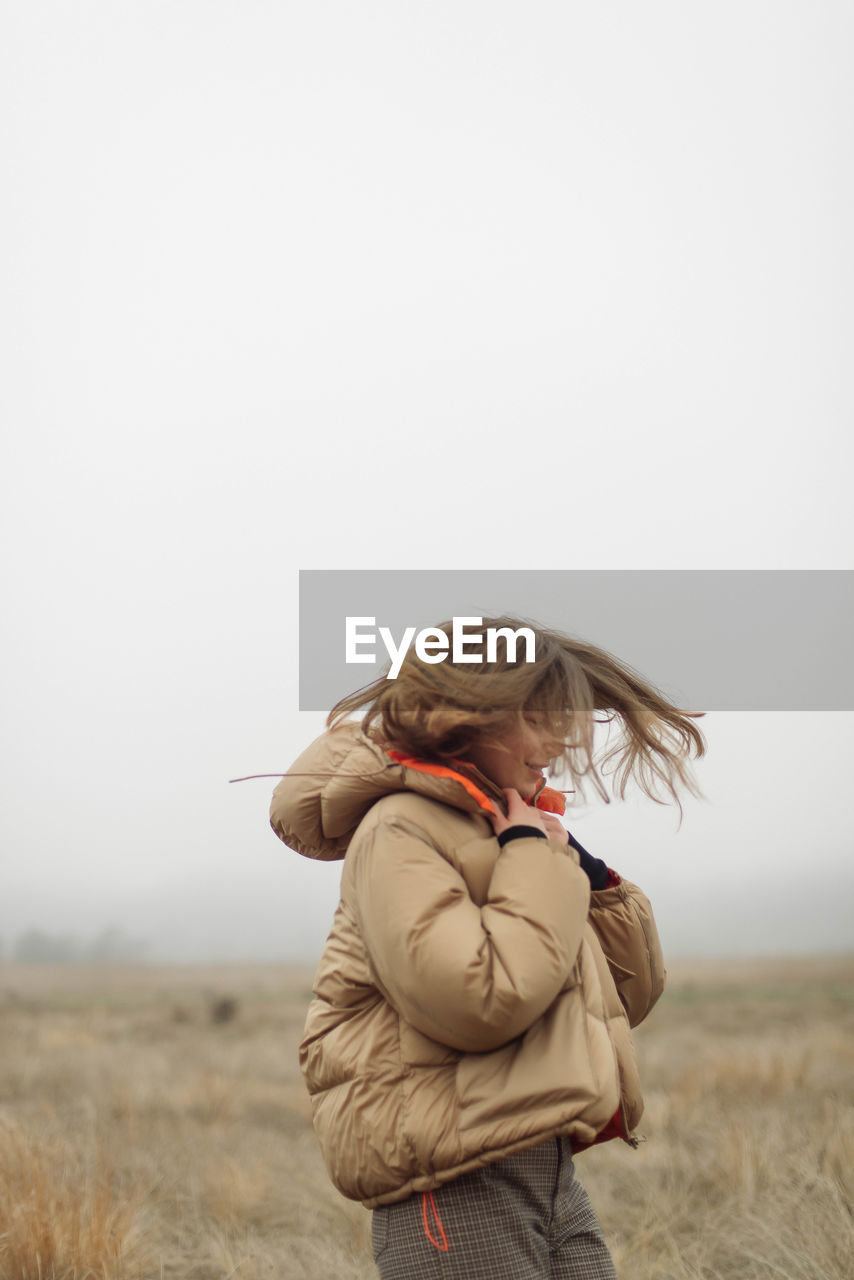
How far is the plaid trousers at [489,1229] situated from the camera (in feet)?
6.37

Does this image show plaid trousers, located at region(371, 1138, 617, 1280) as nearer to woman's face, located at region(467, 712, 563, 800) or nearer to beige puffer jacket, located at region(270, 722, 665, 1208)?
beige puffer jacket, located at region(270, 722, 665, 1208)

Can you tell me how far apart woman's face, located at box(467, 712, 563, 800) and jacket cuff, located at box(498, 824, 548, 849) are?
0.55 feet

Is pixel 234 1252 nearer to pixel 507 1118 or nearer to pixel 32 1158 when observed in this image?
pixel 32 1158

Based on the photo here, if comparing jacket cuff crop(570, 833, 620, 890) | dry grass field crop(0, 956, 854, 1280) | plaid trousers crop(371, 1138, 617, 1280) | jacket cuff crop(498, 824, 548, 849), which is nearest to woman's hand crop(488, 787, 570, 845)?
jacket cuff crop(498, 824, 548, 849)

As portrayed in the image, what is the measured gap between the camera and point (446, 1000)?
1.81 metres

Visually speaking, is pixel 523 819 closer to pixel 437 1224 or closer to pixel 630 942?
pixel 630 942

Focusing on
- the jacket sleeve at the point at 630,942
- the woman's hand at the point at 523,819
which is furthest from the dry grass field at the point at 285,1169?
the woman's hand at the point at 523,819

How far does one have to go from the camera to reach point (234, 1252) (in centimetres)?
405

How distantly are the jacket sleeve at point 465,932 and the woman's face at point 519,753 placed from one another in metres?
0.22

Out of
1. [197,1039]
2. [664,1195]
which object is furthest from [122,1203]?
[197,1039]

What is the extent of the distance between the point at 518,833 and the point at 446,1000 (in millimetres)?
377

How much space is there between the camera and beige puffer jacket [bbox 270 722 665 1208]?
1.84 metres

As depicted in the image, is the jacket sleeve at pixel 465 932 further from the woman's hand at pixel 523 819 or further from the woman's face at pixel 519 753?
the woman's face at pixel 519 753

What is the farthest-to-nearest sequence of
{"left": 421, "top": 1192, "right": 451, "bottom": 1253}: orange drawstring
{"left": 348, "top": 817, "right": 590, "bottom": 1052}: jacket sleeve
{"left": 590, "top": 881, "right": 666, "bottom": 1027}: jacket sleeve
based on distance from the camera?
{"left": 590, "top": 881, "right": 666, "bottom": 1027}: jacket sleeve, {"left": 421, "top": 1192, "right": 451, "bottom": 1253}: orange drawstring, {"left": 348, "top": 817, "right": 590, "bottom": 1052}: jacket sleeve
